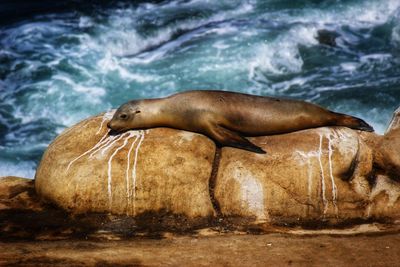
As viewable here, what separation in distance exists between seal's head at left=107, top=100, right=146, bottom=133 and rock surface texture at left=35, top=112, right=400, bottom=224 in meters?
0.31

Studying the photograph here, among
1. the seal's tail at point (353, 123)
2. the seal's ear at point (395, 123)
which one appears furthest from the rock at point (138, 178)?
the seal's ear at point (395, 123)

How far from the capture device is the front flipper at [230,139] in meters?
5.76

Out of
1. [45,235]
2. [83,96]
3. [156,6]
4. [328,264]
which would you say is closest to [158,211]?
[45,235]

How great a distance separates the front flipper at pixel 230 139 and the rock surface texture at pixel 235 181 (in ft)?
0.21

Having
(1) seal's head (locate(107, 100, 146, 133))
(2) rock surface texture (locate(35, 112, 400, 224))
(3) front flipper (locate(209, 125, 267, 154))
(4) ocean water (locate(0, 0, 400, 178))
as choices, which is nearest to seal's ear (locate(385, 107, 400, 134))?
(2) rock surface texture (locate(35, 112, 400, 224))

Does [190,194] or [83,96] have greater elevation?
[83,96]

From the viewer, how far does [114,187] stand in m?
5.60

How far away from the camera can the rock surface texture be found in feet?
18.2

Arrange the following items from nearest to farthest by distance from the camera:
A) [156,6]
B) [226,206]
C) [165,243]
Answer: [165,243] < [226,206] < [156,6]

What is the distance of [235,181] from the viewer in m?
5.61

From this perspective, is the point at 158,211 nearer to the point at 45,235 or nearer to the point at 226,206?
the point at 226,206

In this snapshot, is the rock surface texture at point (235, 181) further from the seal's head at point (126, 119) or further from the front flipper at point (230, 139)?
the seal's head at point (126, 119)

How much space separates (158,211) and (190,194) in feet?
1.11

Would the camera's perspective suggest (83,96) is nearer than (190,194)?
No
